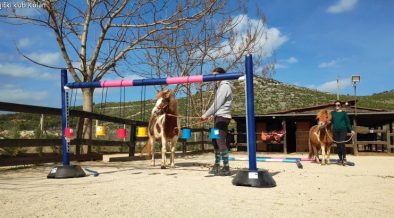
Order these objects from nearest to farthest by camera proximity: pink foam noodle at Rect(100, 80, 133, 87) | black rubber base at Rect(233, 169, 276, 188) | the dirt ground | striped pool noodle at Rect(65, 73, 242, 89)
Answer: the dirt ground, black rubber base at Rect(233, 169, 276, 188), striped pool noodle at Rect(65, 73, 242, 89), pink foam noodle at Rect(100, 80, 133, 87)

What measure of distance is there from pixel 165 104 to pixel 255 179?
4.00 metres

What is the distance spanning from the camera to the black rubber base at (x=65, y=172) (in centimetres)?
684

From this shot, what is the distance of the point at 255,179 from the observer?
577 cm

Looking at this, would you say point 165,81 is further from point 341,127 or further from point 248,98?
point 341,127

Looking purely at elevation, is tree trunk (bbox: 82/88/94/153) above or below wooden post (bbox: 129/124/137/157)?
above

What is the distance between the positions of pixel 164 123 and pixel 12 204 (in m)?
5.14

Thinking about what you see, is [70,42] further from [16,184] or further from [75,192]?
[75,192]

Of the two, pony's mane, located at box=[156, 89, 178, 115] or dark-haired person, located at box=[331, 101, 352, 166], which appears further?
dark-haired person, located at box=[331, 101, 352, 166]

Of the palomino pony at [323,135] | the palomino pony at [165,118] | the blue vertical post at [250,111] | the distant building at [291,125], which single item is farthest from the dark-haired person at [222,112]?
the distant building at [291,125]

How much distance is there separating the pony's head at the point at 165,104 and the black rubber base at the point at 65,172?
2719 mm

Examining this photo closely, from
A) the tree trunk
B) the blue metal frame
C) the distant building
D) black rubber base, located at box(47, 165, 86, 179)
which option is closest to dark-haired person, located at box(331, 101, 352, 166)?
the blue metal frame

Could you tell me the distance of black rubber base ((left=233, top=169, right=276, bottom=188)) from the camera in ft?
18.8

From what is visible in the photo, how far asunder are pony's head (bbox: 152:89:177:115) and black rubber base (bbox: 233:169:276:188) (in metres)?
3.73

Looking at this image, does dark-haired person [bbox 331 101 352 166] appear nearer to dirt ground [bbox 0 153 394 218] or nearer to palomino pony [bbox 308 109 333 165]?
palomino pony [bbox 308 109 333 165]
